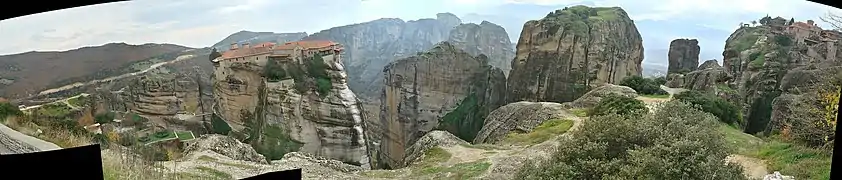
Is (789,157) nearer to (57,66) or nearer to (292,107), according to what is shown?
(292,107)

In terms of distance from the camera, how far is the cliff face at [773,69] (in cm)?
1594

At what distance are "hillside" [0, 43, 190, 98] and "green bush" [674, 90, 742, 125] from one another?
48.6ft

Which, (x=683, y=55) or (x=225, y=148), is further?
(x=683, y=55)

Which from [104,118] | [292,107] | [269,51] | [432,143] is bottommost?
[432,143]

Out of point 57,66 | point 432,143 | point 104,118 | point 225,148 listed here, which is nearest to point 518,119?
point 432,143

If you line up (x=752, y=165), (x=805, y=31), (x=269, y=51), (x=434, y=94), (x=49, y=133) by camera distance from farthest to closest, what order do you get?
(x=434, y=94)
(x=269, y=51)
(x=805, y=31)
(x=49, y=133)
(x=752, y=165)

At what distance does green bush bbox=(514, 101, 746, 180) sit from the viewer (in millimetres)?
7980

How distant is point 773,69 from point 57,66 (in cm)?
1824

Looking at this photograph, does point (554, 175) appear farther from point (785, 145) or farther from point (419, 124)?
point (419, 124)

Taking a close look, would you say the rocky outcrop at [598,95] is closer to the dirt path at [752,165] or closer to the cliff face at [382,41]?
the dirt path at [752,165]

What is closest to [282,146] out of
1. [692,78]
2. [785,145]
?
[692,78]

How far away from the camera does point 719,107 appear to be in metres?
17.1

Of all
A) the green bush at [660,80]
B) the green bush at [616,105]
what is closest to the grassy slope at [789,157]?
the green bush at [616,105]

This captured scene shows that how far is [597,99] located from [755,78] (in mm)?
4172
